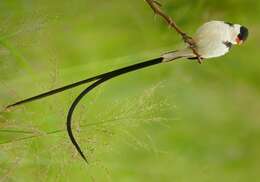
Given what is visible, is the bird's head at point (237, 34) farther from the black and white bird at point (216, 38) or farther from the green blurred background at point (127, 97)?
the green blurred background at point (127, 97)

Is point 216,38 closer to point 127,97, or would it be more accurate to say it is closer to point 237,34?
point 237,34

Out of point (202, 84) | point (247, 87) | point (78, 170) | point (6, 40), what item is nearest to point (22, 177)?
point (78, 170)

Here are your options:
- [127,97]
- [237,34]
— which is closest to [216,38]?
[237,34]

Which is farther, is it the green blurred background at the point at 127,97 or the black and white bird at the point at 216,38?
the green blurred background at the point at 127,97

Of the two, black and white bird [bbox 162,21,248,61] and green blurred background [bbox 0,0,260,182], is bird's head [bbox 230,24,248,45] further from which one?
green blurred background [bbox 0,0,260,182]

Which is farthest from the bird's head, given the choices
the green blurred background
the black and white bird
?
the green blurred background

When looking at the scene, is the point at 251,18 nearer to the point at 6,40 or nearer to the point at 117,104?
the point at 117,104

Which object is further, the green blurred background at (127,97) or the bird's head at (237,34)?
the green blurred background at (127,97)

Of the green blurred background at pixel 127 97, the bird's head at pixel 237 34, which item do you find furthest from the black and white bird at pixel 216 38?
the green blurred background at pixel 127 97
